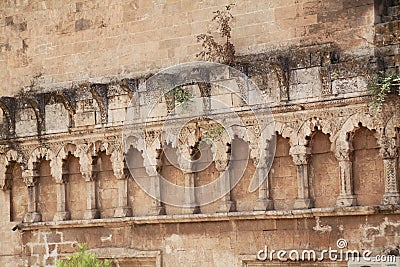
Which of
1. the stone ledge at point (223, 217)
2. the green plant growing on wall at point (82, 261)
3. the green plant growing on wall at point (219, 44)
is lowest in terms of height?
the green plant growing on wall at point (82, 261)

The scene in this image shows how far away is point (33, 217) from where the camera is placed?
16250mm

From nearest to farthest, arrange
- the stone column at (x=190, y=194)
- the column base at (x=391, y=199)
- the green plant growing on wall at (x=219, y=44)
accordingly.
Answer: the column base at (x=391, y=199) < the green plant growing on wall at (x=219, y=44) < the stone column at (x=190, y=194)

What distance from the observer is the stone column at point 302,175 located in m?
13.4

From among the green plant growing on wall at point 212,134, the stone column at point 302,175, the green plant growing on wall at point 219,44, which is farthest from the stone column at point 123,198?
the stone column at point 302,175

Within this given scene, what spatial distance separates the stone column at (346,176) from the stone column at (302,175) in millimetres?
462

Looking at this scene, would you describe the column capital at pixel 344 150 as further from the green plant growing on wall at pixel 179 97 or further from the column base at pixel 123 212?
the column base at pixel 123 212

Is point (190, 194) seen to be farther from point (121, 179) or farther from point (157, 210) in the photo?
point (121, 179)

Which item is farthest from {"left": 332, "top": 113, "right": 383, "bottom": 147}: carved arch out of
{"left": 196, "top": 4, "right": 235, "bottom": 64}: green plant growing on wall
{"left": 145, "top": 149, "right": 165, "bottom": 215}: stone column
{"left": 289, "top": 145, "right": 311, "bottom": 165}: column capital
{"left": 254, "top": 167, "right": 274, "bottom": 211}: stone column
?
{"left": 145, "top": 149, "right": 165, "bottom": 215}: stone column

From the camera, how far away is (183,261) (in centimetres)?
1459

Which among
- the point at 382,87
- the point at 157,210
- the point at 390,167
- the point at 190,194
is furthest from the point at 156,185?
the point at 382,87

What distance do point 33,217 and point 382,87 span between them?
6.44m

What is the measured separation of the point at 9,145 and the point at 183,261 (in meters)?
3.71

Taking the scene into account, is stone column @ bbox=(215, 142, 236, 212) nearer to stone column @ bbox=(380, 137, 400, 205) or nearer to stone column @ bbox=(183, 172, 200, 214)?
stone column @ bbox=(183, 172, 200, 214)

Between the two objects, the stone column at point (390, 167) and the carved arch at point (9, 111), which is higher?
the carved arch at point (9, 111)
